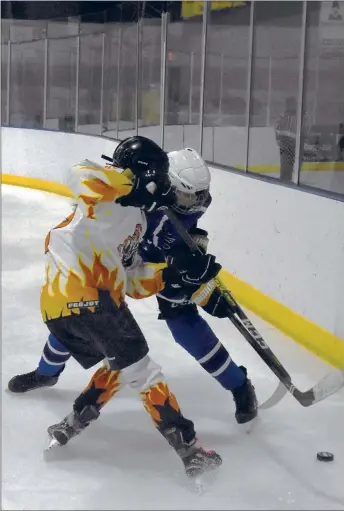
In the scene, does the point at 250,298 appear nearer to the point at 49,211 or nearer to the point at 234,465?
the point at 234,465

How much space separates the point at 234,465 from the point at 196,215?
67 centimetres

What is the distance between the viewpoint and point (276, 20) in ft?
16.4

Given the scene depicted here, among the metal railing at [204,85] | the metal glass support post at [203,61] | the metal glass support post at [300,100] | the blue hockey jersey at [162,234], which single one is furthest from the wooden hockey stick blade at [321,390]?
the metal glass support post at [203,61]

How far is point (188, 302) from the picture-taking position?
2.32 m

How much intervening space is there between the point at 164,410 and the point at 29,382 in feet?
2.35

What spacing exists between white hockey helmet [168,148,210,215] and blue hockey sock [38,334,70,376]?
513mm

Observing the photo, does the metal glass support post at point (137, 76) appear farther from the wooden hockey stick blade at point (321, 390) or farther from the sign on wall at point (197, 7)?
the wooden hockey stick blade at point (321, 390)

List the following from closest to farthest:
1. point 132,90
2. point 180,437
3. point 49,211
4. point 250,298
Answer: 1. point 180,437
2. point 250,298
3. point 49,211
4. point 132,90

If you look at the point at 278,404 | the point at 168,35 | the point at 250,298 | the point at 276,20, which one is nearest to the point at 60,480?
the point at 278,404

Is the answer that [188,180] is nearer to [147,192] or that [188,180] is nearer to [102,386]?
[147,192]

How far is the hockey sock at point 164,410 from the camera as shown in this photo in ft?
6.28

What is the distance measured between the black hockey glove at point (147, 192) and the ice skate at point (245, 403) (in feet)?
2.20

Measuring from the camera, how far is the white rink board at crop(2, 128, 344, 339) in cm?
297

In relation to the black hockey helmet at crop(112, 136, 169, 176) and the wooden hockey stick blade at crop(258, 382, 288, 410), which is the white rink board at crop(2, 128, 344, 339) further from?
the black hockey helmet at crop(112, 136, 169, 176)
